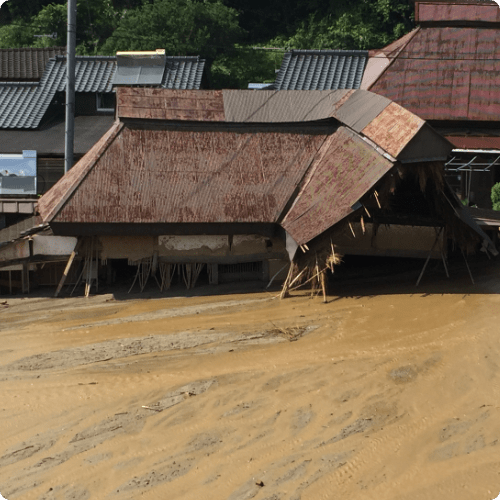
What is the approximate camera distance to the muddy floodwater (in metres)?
9.26

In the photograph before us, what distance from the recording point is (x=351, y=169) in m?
16.2

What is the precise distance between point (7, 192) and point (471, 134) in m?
14.1

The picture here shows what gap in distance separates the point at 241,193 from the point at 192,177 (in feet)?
3.79

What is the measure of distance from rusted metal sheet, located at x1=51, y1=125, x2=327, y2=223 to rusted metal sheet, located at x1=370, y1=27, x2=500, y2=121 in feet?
28.7

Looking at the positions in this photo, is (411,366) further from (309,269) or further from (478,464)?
(309,269)

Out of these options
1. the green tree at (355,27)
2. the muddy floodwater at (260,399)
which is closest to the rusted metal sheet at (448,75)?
the green tree at (355,27)

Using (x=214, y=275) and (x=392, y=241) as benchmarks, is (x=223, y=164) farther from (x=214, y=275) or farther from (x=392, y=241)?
(x=392, y=241)

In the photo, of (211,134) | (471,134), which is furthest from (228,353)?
(471,134)

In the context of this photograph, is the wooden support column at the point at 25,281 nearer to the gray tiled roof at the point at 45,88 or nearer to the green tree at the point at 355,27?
the gray tiled roof at the point at 45,88

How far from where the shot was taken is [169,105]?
18.0 meters

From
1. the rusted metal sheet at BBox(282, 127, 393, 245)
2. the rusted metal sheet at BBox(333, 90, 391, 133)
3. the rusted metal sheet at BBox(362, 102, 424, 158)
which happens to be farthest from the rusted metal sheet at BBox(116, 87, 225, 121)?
the rusted metal sheet at BBox(362, 102, 424, 158)

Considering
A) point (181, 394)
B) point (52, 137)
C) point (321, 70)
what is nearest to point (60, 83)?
point (52, 137)

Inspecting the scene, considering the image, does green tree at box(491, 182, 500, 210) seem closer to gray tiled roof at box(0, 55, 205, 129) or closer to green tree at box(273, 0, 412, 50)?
gray tiled roof at box(0, 55, 205, 129)

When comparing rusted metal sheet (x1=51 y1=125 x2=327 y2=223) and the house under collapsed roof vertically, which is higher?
the house under collapsed roof
